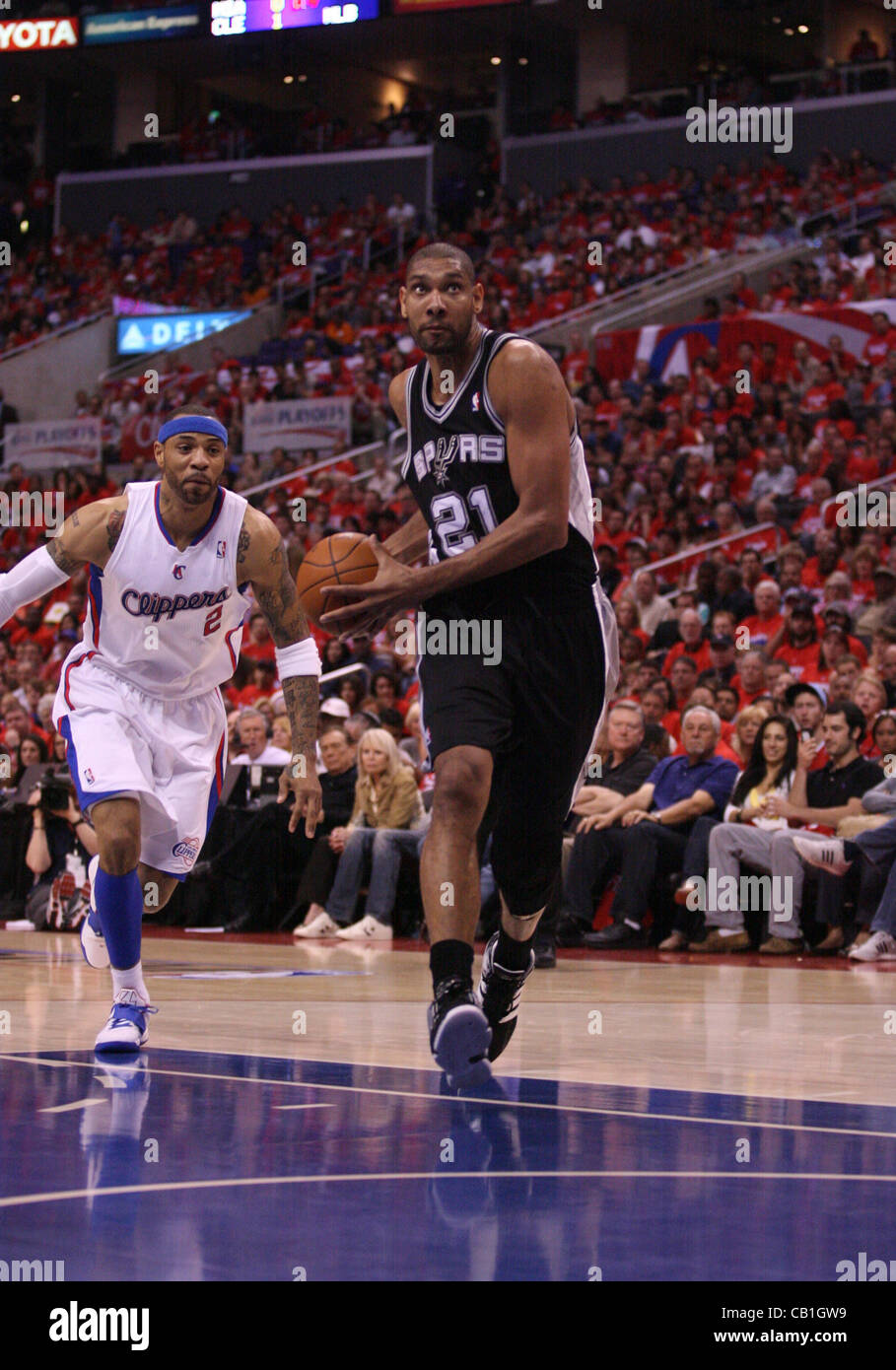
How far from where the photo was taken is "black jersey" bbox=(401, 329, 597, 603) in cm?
446

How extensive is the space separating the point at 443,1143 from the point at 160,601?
7.52ft

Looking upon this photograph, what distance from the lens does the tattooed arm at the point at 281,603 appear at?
546cm

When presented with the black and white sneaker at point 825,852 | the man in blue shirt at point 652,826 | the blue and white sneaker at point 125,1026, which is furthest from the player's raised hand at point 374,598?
the man in blue shirt at point 652,826

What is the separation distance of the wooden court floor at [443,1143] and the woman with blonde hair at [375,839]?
380cm

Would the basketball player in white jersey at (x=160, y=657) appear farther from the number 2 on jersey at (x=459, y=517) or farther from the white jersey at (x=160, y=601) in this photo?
the number 2 on jersey at (x=459, y=517)

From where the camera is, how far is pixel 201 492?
209 inches

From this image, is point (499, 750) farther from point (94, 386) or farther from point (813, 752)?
point (94, 386)

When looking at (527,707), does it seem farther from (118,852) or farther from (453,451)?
(118,852)

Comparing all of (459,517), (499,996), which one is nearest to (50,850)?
(499,996)

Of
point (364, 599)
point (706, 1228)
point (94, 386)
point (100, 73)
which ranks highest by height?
point (100, 73)

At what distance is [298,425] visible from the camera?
21.8m

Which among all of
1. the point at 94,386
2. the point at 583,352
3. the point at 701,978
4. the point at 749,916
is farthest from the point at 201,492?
the point at 94,386

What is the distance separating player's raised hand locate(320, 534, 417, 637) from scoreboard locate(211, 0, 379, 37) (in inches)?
1009
